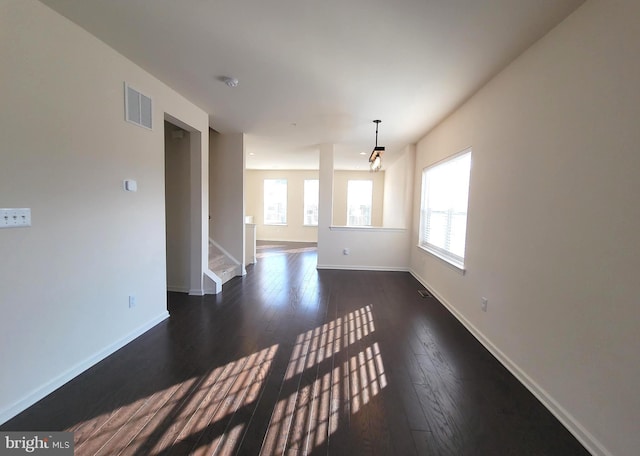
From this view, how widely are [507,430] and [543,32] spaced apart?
8.74ft

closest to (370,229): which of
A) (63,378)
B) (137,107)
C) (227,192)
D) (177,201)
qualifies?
(227,192)

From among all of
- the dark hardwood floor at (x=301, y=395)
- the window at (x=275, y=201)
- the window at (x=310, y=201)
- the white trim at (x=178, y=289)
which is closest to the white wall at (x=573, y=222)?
the dark hardwood floor at (x=301, y=395)

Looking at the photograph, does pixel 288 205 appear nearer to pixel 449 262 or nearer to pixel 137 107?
pixel 449 262

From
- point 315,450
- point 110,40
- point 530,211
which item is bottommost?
point 315,450

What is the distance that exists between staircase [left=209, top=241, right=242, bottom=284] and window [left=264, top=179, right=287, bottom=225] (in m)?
4.60

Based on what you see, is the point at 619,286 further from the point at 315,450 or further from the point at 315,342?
the point at 315,342

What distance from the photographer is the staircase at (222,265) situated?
4426 millimetres

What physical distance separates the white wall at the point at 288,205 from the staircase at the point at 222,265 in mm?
4567

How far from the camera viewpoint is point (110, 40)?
6.89ft

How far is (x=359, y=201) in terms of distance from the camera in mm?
9312

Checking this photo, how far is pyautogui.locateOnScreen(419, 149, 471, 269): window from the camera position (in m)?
3.35

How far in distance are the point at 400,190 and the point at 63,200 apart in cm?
600

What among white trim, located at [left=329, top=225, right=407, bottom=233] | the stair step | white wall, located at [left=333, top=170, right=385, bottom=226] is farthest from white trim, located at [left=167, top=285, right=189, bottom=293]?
white wall, located at [left=333, top=170, right=385, bottom=226]

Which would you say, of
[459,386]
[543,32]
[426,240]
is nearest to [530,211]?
[543,32]
